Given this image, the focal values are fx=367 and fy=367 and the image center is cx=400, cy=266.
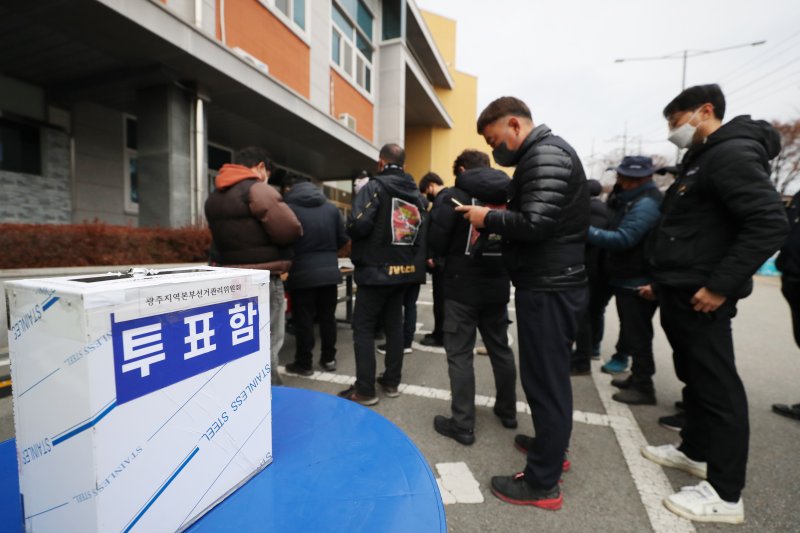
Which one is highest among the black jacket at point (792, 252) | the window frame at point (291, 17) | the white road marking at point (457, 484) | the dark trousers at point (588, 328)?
the window frame at point (291, 17)

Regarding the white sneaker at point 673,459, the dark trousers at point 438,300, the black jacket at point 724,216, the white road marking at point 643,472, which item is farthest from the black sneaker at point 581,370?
the black jacket at point 724,216

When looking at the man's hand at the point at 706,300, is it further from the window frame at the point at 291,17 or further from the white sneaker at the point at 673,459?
the window frame at the point at 291,17

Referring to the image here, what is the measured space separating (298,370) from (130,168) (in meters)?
6.52

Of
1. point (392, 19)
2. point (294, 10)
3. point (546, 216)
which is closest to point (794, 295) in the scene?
point (546, 216)

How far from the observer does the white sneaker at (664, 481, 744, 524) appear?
176 cm

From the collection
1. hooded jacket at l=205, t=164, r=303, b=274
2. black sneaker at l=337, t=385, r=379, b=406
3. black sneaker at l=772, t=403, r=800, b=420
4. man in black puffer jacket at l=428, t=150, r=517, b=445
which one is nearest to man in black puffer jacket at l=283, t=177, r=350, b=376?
hooded jacket at l=205, t=164, r=303, b=274

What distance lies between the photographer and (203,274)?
2.65 ft

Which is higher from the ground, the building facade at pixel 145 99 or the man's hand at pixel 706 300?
the building facade at pixel 145 99

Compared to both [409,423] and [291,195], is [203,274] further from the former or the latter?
[291,195]

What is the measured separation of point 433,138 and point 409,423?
775 inches

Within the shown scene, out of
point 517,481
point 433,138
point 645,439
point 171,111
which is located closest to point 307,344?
point 517,481

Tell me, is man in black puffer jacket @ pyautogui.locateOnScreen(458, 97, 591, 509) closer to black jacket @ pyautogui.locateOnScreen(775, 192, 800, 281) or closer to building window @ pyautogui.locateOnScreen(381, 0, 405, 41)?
black jacket @ pyautogui.locateOnScreen(775, 192, 800, 281)

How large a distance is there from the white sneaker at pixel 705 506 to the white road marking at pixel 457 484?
0.96 meters

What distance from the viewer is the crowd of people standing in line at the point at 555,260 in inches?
68.9
